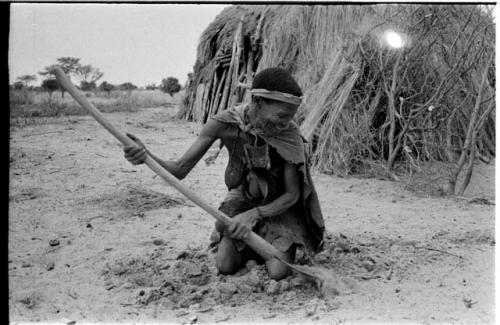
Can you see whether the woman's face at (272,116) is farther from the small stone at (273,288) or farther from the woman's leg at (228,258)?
the small stone at (273,288)

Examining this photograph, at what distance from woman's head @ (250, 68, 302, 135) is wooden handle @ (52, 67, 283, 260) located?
0.54 metres

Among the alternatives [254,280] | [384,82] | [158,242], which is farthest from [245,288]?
[384,82]

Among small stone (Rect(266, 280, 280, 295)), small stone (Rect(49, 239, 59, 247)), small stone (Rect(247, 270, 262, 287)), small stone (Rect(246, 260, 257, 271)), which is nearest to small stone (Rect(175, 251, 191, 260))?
small stone (Rect(246, 260, 257, 271))

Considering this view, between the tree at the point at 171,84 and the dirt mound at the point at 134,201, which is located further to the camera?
the tree at the point at 171,84

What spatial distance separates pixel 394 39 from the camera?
Answer: 6.12m

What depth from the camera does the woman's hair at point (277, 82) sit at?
8.65 feet

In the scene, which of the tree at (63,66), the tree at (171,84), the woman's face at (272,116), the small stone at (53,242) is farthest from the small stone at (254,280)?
the tree at (171,84)

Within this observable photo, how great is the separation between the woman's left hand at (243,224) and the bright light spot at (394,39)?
13.2 ft

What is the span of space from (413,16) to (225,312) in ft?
15.6

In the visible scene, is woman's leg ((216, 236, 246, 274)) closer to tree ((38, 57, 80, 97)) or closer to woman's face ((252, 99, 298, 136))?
woman's face ((252, 99, 298, 136))

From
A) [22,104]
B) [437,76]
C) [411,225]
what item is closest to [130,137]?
[411,225]

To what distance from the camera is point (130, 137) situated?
8.49 feet

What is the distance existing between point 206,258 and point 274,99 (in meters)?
1.18

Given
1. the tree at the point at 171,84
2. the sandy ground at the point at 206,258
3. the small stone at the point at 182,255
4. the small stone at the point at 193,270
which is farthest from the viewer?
the tree at the point at 171,84
